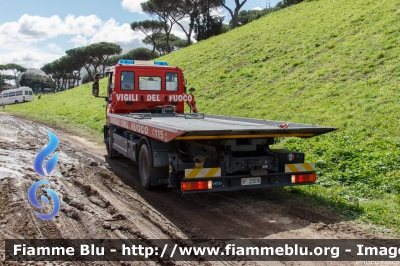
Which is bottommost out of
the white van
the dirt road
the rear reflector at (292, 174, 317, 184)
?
the dirt road

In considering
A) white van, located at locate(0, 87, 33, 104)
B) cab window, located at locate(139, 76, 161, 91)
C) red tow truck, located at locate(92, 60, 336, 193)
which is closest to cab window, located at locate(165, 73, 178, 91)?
cab window, located at locate(139, 76, 161, 91)

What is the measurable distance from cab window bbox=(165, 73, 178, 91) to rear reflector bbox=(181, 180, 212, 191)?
17.4 feet

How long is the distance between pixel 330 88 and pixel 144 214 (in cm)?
1015

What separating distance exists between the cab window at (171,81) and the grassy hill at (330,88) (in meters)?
3.48

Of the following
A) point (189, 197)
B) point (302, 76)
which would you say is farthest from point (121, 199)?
point (302, 76)

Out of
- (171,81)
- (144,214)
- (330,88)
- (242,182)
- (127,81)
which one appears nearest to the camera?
(144,214)

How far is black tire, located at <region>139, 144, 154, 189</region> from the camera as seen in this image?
7.16 m

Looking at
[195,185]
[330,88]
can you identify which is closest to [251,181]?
[195,185]

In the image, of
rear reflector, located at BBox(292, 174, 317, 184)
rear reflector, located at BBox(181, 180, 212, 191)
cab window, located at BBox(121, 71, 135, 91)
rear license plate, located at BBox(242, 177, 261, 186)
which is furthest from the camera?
cab window, located at BBox(121, 71, 135, 91)

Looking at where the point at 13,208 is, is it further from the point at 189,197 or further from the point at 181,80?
the point at 181,80

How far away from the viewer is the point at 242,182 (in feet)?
20.6

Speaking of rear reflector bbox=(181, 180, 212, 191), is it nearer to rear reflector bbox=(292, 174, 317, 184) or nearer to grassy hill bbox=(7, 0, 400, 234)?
rear reflector bbox=(292, 174, 317, 184)

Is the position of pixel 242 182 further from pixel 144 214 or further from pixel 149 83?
pixel 149 83

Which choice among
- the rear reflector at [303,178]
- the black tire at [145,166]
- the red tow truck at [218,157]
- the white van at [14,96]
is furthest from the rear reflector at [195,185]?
the white van at [14,96]
